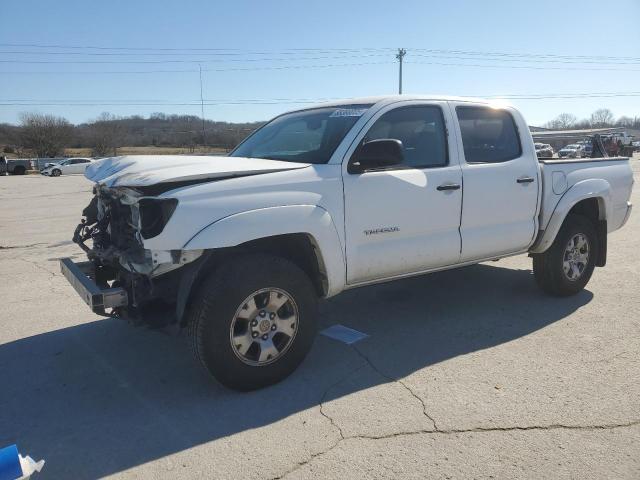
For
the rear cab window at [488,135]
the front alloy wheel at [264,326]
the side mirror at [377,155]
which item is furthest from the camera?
the rear cab window at [488,135]

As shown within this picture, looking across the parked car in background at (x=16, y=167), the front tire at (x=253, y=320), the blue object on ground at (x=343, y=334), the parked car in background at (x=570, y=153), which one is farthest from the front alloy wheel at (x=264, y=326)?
the parked car in background at (x=16, y=167)

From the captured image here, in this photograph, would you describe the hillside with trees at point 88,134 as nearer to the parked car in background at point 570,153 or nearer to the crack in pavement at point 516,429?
the parked car in background at point 570,153

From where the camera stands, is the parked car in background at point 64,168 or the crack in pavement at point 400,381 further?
the parked car in background at point 64,168

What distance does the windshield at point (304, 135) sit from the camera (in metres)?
4.08

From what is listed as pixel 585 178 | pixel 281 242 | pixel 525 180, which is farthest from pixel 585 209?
A: pixel 281 242

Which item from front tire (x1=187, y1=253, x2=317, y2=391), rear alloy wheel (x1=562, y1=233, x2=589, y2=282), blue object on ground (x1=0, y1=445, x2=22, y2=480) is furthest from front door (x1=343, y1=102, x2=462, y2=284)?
blue object on ground (x1=0, y1=445, x2=22, y2=480)

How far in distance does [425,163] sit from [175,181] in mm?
2137

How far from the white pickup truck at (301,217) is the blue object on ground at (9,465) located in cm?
106

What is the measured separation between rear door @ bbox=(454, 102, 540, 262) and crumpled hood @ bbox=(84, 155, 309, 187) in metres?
1.65

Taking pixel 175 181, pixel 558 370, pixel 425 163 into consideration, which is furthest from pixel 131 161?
pixel 558 370

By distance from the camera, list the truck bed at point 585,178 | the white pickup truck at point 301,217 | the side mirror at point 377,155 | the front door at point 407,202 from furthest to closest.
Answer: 1. the truck bed at point 585,178
2. the front door at point 407,202
3. the side mirror at point 377,155
4. the white pickup truck at point 301,217

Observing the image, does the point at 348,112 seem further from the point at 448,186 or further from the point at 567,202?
the point at 567,202

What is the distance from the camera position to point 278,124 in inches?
198

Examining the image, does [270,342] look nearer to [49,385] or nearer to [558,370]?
[49,385]
